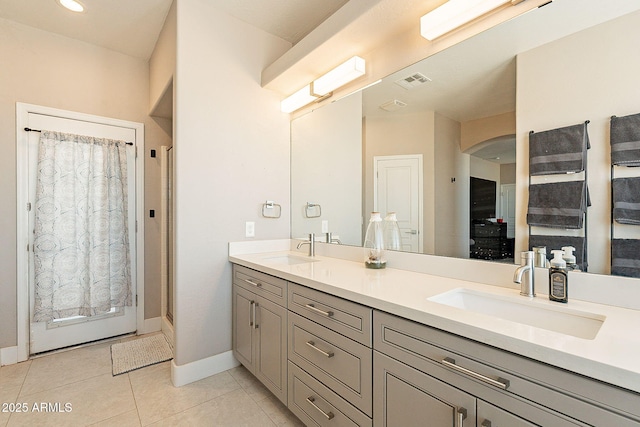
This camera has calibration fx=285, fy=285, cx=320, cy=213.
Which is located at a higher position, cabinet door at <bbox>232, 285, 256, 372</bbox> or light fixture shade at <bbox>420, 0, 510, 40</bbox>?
light fixture shade at <bbox>420, 0, 510, 40</bbox>

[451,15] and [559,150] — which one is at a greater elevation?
[451,15]

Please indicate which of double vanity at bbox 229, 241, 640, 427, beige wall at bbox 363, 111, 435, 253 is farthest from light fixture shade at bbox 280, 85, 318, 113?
double vanity at bbox 229, 241, 640, 427

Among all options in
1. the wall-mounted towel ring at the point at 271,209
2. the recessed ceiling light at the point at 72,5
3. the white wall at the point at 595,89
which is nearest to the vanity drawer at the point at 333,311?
Result: the white wall at the point at 595,89

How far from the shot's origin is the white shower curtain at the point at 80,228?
2428 millimetres

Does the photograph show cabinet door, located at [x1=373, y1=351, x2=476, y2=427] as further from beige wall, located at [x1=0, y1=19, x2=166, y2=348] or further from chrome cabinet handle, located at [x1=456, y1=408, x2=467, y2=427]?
beige wall, located at [x1=0, y1=19, x2=166, y2=348]

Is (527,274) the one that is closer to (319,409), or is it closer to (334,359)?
(334,359)

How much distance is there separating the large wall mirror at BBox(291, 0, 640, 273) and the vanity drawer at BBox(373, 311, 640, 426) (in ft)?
1.98

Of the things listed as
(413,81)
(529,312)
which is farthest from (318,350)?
(413,81)

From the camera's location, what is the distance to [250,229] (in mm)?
2373

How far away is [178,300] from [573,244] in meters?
2.25

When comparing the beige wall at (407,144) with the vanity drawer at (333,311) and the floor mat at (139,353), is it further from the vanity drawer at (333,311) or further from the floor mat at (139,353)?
the floor mat at (139,353)

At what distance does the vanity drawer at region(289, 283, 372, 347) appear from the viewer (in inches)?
46.5

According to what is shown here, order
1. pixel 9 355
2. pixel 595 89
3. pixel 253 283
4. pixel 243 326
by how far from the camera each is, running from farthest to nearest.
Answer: pixel 9 355 → pixel 243 326 → pixel 253 283 → pixel 595 89

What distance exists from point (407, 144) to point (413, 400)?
1.38 meters
